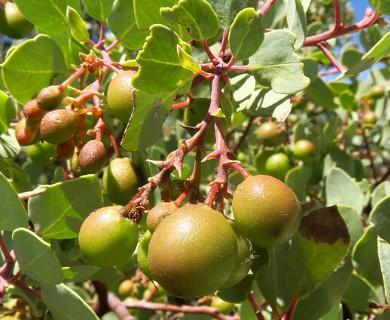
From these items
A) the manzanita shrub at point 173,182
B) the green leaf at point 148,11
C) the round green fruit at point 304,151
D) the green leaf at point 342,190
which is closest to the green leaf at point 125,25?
the manzanita shrub at point 173,182

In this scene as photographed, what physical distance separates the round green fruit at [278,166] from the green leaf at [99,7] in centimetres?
139

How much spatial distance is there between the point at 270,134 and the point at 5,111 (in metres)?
1.65

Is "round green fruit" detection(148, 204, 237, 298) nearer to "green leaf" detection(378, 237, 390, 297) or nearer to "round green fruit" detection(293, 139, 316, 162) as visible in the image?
"green leaf" detection(378, 237, 390, 297)

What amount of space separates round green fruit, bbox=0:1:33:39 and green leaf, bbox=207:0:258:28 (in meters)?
1.10

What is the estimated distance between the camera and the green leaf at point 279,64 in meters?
1.31

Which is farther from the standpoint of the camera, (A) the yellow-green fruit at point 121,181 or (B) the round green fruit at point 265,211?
(A) the yellow-green fruit at point 121,181

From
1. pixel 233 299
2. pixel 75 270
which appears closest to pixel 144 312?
pixel 75 270

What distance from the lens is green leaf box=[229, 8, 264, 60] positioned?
1.23 m

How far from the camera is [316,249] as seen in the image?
142 centimetres

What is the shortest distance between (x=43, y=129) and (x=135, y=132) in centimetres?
28

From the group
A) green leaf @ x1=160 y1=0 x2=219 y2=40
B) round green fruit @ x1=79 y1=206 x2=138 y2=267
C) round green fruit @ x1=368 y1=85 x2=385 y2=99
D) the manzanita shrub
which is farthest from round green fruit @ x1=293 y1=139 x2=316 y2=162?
round green fruit @ x1=79 y1=206 x2=138 y2=267

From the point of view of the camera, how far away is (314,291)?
152 cm

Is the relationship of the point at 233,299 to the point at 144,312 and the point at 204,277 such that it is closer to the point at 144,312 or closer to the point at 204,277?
the point at 204,277

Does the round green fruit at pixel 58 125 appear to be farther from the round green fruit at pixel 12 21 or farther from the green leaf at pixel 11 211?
the round green fruit at pixel 12 21
